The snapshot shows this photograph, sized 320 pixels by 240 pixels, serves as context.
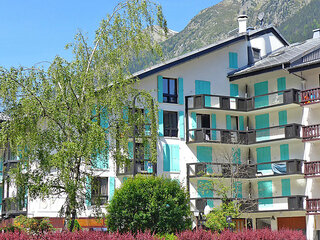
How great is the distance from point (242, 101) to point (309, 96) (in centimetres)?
552

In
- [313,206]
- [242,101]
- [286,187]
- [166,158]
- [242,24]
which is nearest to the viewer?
[313,206]

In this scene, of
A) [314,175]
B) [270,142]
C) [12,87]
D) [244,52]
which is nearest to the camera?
[12,87]

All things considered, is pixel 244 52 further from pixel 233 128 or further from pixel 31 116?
pixel 31 116

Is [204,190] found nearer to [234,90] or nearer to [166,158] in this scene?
[166,158]

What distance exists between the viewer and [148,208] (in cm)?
2567

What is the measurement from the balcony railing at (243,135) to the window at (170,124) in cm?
102

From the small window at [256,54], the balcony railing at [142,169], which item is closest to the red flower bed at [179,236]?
the balcony railing at [142,169]

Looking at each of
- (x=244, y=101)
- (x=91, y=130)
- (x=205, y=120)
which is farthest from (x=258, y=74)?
(x=91, y=130)

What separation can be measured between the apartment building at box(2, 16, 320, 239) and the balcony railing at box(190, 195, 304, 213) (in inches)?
2.7

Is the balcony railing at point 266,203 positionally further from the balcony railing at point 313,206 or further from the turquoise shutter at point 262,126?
the turquoise shutter at point 262,126

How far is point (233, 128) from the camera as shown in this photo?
45500 millimetres

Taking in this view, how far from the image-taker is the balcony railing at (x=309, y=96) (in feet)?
133

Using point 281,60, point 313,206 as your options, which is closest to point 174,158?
point 313,206

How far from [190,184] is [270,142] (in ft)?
21.2
